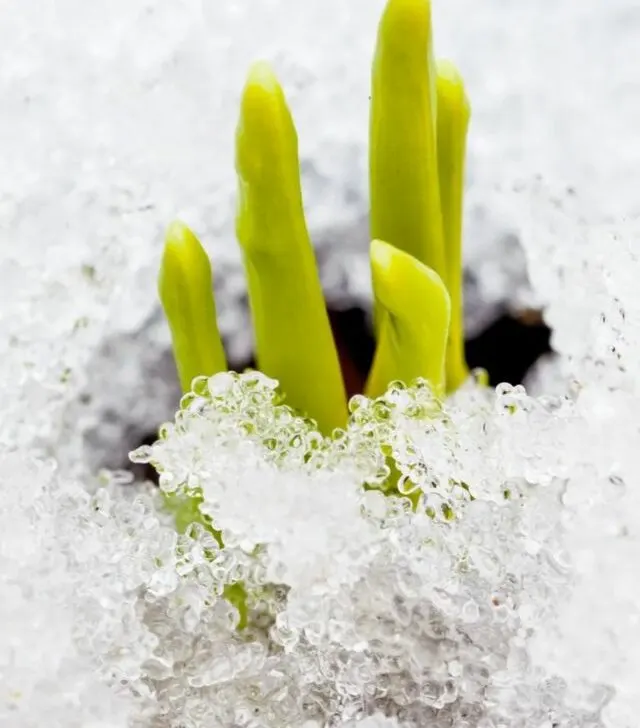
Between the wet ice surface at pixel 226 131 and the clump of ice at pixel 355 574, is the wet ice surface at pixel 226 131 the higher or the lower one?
the higher one

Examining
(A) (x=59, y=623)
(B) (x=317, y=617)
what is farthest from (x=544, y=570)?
(A) (x=59, y=623)

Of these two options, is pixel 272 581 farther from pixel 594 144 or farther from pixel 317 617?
pixel 594 144

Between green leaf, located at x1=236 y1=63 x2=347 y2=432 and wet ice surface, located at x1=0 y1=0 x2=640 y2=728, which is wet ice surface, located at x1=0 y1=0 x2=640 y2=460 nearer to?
wet ice surface, located at x1=0 y1=0 x2=640 y2=728

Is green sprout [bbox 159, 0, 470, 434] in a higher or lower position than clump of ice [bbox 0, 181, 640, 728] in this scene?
higher

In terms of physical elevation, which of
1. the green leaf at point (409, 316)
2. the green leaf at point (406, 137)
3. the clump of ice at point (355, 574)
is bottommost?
the clump of ice at point (355, 574)

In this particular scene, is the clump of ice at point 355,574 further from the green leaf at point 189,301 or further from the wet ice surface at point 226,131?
the wet ice surface at point 226,131

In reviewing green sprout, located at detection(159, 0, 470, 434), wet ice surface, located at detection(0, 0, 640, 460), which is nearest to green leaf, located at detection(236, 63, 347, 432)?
green sprout, located at detection(159, 0, 470, 434)

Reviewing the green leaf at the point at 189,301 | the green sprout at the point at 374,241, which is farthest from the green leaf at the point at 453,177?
the green leaf at the point at 189,301

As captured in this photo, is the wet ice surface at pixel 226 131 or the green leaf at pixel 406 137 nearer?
the green leaf at pixel 406 137
